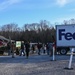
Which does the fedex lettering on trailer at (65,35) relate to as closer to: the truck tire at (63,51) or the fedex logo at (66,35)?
the fedex logo at (66,35)

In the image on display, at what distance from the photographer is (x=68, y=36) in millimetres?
17375

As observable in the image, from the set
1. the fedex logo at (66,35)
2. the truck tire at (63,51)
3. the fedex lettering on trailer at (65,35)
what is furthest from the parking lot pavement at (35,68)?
the truck tire at (63,51)

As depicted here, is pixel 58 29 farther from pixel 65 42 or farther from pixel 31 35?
pixel 31 35

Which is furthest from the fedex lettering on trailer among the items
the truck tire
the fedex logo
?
the truck tire

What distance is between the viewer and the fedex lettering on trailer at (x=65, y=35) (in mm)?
17156

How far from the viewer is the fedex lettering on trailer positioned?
17156mm

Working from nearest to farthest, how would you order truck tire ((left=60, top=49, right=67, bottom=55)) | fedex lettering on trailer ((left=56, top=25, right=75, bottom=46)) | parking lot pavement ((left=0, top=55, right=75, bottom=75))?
parking lot pavement ((left=0, top=55, right=75, bottom=75)), fedex lettering on trailer ((left=56, top=25, right=75, bottom=46)), truck tire ((left=60, top=49, right=67, bottom=55))

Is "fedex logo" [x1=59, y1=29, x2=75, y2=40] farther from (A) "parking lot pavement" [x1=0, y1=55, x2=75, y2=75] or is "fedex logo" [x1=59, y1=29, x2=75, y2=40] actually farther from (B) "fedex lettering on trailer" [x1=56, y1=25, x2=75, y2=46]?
(A) "parking lot pavement" [x1=0, y1=55, x2=75, y2=75]

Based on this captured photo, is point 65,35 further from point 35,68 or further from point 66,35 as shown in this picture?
point 35,68

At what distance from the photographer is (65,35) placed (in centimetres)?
1733

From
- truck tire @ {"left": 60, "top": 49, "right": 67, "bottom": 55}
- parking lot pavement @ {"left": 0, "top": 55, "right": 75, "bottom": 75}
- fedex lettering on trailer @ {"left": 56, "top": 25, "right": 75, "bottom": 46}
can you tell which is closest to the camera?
parking lot pavement @ {"left": 0, "top": 55, "right": 75, "bottom": 75}

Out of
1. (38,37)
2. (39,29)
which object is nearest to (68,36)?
(38,37)

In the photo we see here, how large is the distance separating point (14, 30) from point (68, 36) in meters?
147

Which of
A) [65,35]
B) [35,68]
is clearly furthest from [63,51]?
[65,35]
